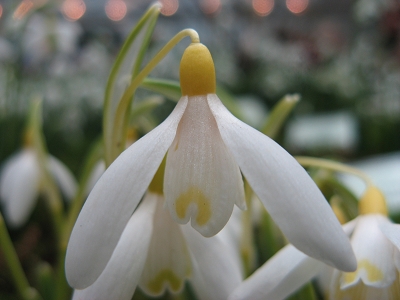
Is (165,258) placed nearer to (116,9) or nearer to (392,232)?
(392,232)

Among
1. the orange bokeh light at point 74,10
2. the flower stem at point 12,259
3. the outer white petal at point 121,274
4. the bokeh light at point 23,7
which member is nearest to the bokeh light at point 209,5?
the orange bokeh light at point 74,10

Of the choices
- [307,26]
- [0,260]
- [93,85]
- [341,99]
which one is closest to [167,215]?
[0,260]

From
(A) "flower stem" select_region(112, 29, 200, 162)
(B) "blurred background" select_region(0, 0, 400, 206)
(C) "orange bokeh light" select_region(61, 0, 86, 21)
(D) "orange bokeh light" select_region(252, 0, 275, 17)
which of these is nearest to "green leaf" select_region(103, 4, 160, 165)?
(A) "flower stem" select_region(112, 29, 200, 162)

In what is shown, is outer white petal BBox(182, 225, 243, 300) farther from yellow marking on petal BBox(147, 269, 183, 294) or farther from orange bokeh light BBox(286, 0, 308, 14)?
orange bokeh light BBox(286, 0, 308, 14)

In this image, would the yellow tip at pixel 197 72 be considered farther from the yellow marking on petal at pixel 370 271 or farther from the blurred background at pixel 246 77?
the blurred background at pixel 246 77

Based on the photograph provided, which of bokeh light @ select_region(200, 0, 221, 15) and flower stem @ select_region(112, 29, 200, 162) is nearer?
flower stem @ select_region(112, 29, 200, 162)

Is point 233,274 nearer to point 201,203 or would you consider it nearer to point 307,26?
point 201,203
